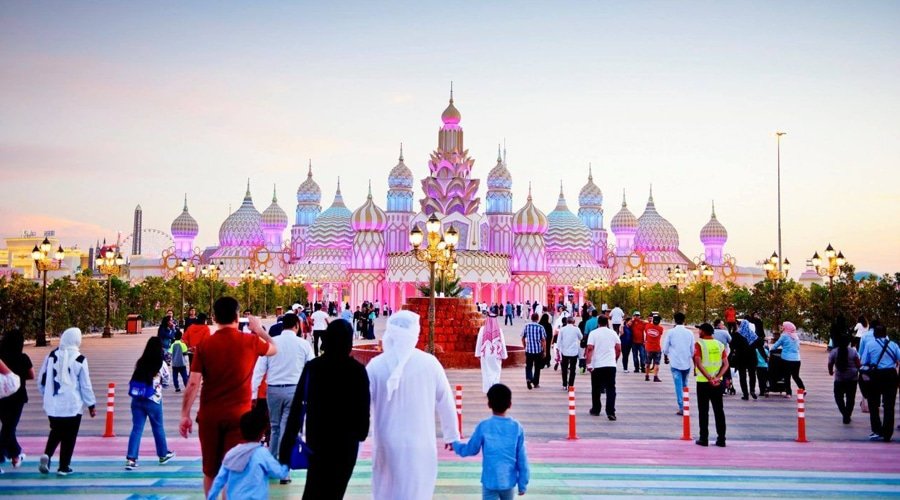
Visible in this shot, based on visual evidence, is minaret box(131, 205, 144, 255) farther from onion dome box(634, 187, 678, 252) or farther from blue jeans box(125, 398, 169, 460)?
blue jeans box(125, 398, 169, 460)

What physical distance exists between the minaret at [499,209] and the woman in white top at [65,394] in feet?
269

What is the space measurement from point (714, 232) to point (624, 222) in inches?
456

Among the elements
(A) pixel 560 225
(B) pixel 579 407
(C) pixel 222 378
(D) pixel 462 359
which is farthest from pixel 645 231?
(C) pixel 222 378

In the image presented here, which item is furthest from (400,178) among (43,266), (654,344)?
(654,344)

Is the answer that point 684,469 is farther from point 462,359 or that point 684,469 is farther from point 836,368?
point 462,359

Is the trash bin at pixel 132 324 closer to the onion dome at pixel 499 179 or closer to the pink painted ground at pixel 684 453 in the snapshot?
the pink painted ground at pixel 684 453

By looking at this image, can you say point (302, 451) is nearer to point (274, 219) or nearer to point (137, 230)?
point (274, 219)

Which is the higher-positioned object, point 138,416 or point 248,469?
point 248,469

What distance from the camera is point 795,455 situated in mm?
10867

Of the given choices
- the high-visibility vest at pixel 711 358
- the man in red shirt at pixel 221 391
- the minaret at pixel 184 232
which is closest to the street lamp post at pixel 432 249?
the high-visibility vest at pixel 711 358

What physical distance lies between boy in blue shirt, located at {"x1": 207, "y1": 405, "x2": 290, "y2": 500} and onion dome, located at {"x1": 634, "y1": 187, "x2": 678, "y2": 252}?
4221 inches

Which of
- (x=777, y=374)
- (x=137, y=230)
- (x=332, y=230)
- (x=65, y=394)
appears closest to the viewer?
(x=65, y=394)

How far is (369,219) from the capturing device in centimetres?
9231

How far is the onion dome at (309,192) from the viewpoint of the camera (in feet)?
381
